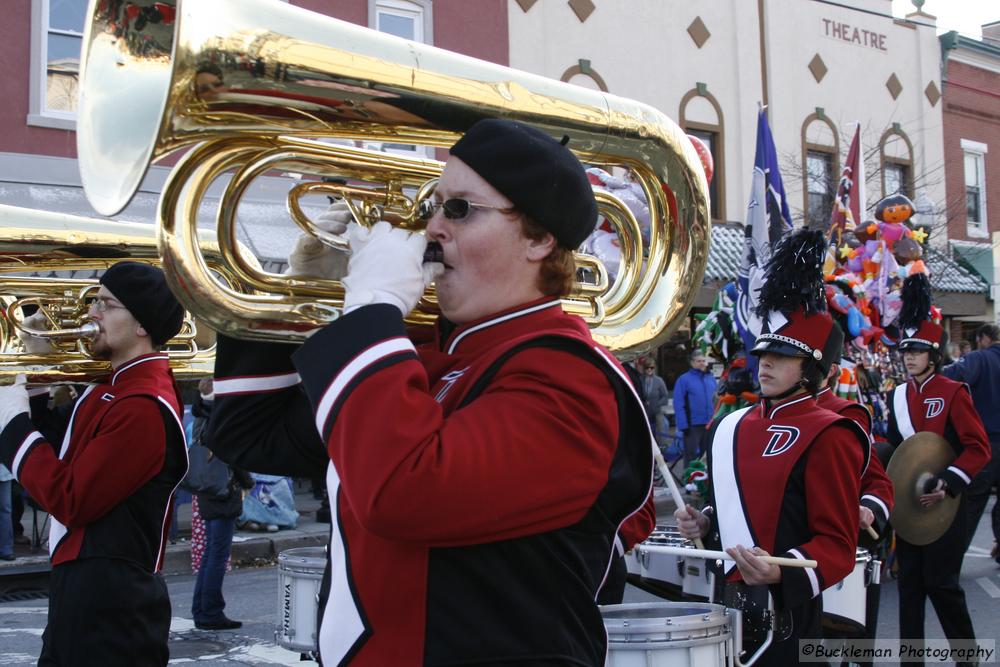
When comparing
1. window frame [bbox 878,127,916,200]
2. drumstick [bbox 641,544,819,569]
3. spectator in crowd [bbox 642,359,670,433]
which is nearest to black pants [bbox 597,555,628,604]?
drumstick [bbox 641,544,819,569]

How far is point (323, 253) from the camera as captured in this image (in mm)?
2246

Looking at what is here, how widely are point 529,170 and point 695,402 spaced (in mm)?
10934

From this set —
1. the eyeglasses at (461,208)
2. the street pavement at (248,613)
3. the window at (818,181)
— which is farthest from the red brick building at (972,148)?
the eyeglasses at (461,208)

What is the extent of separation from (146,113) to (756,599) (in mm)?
2401

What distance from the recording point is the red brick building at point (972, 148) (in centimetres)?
2100

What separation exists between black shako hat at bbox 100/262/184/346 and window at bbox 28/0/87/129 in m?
8.61

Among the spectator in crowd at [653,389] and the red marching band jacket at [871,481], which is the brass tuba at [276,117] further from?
the spectator in crowd at [653,389]

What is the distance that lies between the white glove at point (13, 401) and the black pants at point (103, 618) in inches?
20.6

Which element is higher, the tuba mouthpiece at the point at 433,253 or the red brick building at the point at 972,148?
the red brick building at the point at 972,148

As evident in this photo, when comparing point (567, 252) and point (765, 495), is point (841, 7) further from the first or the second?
point (567, 252)

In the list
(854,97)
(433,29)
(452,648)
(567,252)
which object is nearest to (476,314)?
(567,252)

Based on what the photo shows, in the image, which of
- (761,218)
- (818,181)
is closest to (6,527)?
(761,218)

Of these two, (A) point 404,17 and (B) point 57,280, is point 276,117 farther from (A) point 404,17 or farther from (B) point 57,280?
(A) point 404,17

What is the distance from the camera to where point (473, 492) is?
1.68 m
